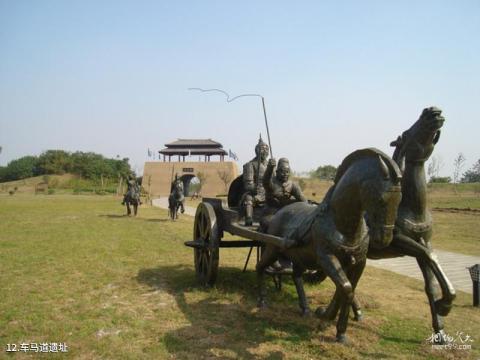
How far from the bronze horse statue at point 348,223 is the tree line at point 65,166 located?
197ft

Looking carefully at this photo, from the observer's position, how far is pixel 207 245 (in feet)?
19.4

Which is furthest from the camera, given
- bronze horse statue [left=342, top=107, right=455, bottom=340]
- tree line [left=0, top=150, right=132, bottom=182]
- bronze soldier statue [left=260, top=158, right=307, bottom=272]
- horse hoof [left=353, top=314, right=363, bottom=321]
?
tree line [left=0, top=150, right=132, bottom=182]

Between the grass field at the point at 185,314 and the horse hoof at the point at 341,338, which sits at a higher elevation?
the horse hoof at the point at 341,338

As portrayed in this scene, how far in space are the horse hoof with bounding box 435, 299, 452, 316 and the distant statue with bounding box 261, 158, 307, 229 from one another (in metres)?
2.13

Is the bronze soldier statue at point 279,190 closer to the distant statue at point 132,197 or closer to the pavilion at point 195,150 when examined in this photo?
the distant statue at point 132,197

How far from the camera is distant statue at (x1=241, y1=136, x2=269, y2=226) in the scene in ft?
18.8

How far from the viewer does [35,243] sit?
10164 millimetres

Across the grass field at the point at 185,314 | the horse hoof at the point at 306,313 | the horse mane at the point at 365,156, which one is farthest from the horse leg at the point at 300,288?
the horse mane at the point at 365,156

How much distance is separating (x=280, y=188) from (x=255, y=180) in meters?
0.75

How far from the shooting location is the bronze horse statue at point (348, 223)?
2.99m

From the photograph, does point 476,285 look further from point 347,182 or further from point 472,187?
point 472,187

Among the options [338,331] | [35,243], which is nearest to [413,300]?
[338,331]

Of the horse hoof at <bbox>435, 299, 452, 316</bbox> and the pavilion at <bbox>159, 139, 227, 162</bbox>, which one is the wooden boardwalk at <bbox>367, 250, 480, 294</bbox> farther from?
the pavilion at <bbox>159, 139, 227, 162</bbox>

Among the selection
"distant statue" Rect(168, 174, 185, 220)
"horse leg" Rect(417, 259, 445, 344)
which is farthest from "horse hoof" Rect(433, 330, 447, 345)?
"distant statue" Rect(168, 174, 185, 220)
